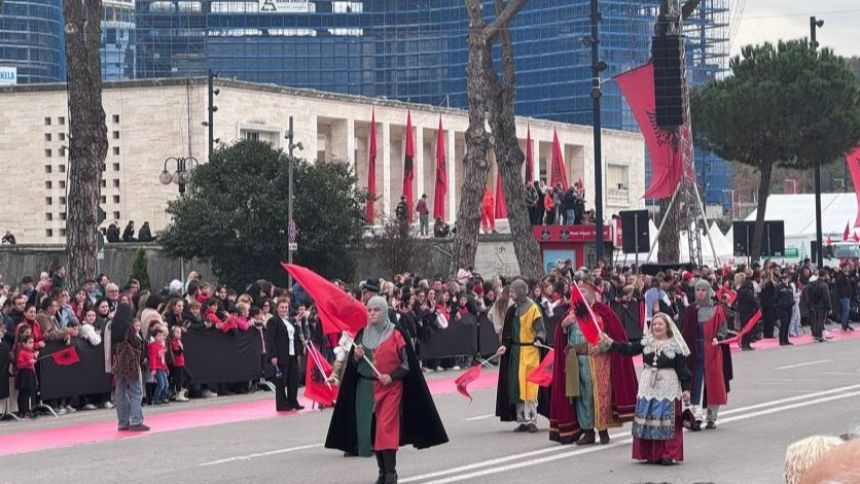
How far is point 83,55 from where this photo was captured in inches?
1137

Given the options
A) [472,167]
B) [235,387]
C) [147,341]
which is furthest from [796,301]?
[147,341]

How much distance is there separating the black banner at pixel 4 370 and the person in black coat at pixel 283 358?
330 cm

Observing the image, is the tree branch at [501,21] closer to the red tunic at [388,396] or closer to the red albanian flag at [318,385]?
the red albanian flag at [318,385]

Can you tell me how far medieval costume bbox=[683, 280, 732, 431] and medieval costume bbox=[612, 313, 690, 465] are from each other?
2.59 meters

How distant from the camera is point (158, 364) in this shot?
22609 mm

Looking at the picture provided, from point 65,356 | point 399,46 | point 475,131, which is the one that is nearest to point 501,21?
point 475,131

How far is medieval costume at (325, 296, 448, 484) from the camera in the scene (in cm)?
1341

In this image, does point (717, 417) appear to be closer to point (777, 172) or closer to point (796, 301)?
point (796, 301)

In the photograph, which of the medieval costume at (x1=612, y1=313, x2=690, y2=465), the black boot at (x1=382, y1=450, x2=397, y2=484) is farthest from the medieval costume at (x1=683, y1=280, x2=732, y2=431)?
the black boot at (x1=382, y1=450, x2=397, y2=484)

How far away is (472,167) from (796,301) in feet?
26.0

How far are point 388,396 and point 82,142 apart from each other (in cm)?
1665

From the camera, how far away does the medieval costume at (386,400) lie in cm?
1341

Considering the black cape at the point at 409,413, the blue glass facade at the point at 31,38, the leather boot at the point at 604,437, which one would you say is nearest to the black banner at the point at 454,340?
the leather boot at the point at 604,437

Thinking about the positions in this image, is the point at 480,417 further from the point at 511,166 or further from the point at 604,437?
the point at 511,166
